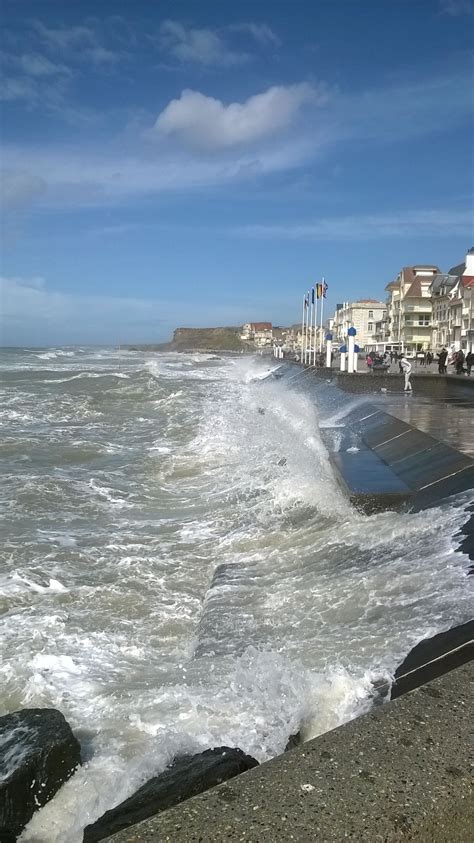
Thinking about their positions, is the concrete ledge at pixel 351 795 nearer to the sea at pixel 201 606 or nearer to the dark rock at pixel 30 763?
the sea at pixel 201 606

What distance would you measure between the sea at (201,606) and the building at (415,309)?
74.1 meters

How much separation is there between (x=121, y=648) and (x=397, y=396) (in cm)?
1571

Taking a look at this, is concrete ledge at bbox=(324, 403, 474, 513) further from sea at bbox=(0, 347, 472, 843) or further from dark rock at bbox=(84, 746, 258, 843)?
dark rock at bbox=(84, 746, 258, 843)

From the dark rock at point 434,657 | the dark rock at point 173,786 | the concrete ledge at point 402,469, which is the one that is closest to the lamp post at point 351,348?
the concrete ledge at point 402,469

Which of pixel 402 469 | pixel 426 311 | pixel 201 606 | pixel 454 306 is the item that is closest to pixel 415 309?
pixel 426 311

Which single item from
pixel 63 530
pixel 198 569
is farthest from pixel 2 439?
pixel 198 569

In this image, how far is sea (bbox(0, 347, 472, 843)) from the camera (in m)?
3.06

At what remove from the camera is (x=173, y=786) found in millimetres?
2324

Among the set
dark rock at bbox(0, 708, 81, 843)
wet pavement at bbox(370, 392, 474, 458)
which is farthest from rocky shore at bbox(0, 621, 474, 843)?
wet pavement at bbox(370, 392, 474, 458)

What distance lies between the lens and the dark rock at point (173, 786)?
2133 mm

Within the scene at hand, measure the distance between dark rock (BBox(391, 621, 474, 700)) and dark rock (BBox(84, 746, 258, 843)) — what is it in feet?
3.12

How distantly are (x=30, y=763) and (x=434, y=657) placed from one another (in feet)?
6.44

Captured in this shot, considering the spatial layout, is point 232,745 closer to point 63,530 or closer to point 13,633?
point 13,633

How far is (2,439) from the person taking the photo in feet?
46.7
